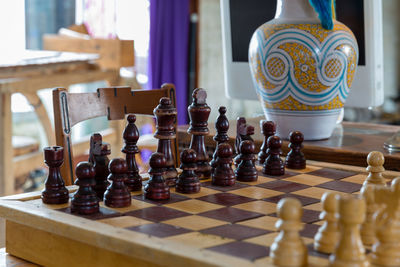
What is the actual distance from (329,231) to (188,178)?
40cm

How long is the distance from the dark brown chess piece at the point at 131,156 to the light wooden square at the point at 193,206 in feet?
0.42

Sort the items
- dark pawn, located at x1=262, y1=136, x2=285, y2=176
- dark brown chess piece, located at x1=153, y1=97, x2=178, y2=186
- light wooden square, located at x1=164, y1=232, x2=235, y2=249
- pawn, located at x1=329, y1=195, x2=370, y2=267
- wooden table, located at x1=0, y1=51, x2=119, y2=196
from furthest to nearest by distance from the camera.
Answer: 1. wooden table, located at x1=0, y1=51, x2=119, y2=196
2. dark pawn, located at x1=262, y1=136, x2=285, y2=176
3. dark brown chess piece, located at x1=153, y1=97, x2=178, y2=186
4. light wooden square, located at x1=164, y1=232, x2=235, y2=249
5. pawn, located at x1=329, y1=195, x2=370, y2=267

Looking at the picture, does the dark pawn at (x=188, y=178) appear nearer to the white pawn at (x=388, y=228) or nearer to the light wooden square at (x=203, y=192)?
the light wooden square at (x=203, y=192)

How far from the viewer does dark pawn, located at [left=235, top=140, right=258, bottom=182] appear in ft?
4.19

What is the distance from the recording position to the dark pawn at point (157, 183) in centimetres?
111

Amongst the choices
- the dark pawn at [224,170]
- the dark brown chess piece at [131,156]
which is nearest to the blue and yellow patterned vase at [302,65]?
the dark pawn at [224,170]

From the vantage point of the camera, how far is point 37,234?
102 cm

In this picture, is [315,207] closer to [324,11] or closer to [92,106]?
[324,11]

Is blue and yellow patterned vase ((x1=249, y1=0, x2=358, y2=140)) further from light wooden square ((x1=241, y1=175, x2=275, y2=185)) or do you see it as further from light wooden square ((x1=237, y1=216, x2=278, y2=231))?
light wooden square ((x1=237, y1=216, x2=278, y2=231))

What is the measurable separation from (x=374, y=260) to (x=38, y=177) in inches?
133

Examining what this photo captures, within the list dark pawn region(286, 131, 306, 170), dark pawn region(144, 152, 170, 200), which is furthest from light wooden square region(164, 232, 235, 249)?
dark pawn region(286, 131, 306, 170)

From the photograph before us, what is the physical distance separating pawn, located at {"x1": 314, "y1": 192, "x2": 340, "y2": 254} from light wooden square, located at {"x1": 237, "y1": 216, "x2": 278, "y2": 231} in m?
0.11

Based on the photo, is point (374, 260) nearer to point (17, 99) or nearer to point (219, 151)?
point (219, 151)

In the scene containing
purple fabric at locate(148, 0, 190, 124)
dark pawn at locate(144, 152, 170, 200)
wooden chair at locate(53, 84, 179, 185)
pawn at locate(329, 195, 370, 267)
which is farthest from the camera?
purple fabric at locate(148, 0, 190, 124)
